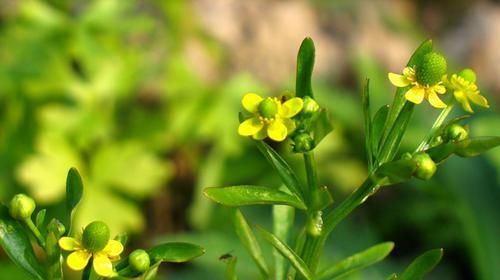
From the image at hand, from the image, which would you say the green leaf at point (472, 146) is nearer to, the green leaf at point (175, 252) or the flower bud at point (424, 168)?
the flower bud at point (424, 168)

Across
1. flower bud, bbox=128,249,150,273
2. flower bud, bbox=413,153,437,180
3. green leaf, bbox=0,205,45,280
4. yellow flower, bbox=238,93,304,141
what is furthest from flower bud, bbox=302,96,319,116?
green leaf, bbox=0,205,45,280

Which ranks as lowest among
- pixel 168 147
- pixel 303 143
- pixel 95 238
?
pixel 168 147

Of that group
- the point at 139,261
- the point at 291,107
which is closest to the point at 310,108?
the point at 291,107

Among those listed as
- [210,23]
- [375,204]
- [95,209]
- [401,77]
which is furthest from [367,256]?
[210,23]

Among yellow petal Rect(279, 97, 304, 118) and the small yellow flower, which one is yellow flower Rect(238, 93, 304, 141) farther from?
the small yellow flower

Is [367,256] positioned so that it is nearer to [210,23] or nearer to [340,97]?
[340,97]

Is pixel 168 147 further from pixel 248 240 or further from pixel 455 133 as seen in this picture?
pixel 455 133
